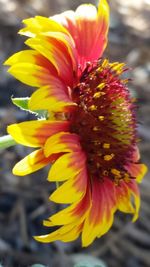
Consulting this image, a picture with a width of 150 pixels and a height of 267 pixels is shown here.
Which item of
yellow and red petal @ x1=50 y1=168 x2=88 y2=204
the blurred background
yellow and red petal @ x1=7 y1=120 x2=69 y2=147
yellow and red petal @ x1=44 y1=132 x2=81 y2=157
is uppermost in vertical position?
yellow and red petal @ x1=7 y1=120 x2=69 y2=147

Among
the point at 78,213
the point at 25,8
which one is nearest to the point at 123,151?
the point at 78,213

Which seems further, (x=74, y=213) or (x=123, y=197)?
(x=123, y=197)

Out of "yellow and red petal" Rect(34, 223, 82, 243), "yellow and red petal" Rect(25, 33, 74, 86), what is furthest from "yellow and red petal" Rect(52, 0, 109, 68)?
"yellow and red petal" Rect(34, 223, 82, 243)

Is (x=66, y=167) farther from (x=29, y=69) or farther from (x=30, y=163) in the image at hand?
(x=29, y=69)

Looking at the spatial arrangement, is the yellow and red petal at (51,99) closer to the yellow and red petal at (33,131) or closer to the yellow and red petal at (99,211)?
the yellow and red petal at (33,131)

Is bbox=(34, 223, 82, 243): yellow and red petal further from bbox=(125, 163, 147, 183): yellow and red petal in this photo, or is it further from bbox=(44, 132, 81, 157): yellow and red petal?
bbox=(125, 163, 147, 183): yellow and red petal

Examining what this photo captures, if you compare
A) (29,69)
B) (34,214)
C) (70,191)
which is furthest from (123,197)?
(34,214)

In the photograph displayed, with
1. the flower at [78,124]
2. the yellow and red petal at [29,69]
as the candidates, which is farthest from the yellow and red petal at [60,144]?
the yellow and red petal at [29,69]
